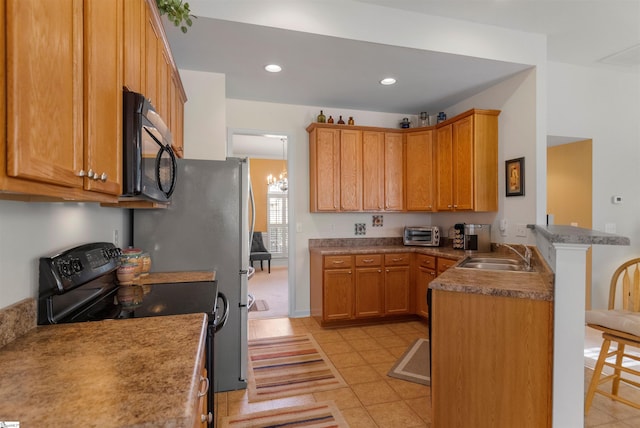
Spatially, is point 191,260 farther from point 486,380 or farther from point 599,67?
point 599,67

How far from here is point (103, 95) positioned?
103 centimetres

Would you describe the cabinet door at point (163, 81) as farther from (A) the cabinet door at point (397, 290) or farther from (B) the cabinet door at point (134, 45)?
(A) the cabinet door at point (397, 290)

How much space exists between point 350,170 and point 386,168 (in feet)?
1.59

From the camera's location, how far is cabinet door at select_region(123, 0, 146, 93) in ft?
4.15

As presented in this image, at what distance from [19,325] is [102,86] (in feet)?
2.66

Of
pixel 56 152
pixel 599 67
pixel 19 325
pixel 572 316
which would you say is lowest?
pixel 572 316

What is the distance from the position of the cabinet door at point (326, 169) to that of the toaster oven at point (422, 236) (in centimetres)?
102

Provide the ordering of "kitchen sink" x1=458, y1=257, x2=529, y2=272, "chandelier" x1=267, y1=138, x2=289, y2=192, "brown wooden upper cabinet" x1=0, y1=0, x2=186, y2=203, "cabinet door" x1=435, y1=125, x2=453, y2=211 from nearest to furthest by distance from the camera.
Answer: "brown wooden upper cabinet" x1=0, y1=0, x2=186, y2=203 → "kitchen sink" x1=458, y1=257, x2=529, y2=272 → "cabinet door" x1=435, y1=125, x2=453, y2=211 → "chandelier" x1=267, y1=138, x2=289, y2=192

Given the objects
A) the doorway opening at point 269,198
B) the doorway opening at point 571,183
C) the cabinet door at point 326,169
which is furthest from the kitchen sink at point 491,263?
the doorway opening at point 269,198

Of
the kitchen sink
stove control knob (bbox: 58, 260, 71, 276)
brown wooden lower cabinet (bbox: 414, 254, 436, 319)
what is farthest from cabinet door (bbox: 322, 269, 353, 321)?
stove control knob (bbox: 58, 260, 71, 276)

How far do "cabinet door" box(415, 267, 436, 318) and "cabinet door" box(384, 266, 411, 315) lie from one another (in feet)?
0.34

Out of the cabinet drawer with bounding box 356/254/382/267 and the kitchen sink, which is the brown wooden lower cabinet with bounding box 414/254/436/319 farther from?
the kitchen sink

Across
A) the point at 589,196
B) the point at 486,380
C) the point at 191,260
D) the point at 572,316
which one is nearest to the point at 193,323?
the point at 191,260

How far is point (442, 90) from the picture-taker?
12.3 feet
